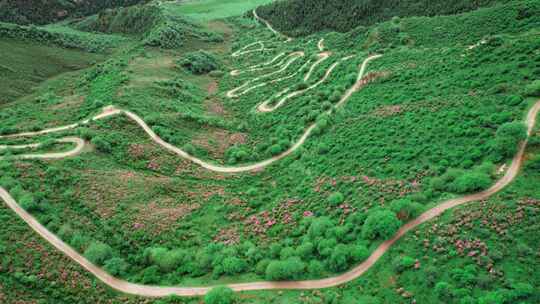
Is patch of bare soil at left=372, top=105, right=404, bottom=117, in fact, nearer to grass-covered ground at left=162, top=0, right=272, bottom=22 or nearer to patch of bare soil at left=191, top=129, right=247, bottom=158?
patch of bare soil at left=191, top=129, right=247, bottom=158

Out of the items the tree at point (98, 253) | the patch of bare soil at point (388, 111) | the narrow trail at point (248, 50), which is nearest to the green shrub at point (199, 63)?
the narrow trail at point (248, 50)

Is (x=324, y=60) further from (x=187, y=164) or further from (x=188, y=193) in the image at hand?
(x=188, y=193)

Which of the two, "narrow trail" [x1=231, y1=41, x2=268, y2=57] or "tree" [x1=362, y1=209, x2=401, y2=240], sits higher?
"narrow trail" [x1=231, y1=41, x2=268, y2=57]

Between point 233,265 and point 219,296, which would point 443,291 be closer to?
point 219,296

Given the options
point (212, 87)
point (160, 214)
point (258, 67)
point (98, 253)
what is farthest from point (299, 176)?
point (258, 67)

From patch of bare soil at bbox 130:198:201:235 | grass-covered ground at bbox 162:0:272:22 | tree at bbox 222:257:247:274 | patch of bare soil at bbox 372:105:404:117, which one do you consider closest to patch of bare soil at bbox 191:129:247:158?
patch of bare soil at bbox 130:198:201:235
